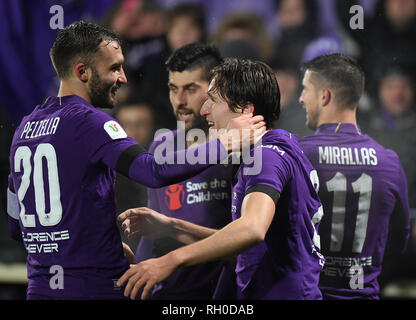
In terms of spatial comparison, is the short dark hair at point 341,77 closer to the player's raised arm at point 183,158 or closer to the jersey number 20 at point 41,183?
the player's raised arm at point 183,158

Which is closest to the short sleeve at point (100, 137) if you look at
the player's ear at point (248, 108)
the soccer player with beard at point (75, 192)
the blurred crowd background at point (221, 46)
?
the soccer player with beard at point (75, 192)

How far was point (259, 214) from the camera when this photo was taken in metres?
1.91

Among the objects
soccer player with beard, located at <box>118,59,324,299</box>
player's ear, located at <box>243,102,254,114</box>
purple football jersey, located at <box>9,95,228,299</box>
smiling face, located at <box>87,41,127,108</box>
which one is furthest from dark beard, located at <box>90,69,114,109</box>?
player's ear, located at <box>243,102,254,114</box>

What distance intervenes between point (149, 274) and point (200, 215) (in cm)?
137

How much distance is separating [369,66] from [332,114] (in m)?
2.80

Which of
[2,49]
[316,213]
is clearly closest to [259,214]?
[316,213]

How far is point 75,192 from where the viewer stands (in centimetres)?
233

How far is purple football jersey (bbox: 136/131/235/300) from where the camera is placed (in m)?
3.29

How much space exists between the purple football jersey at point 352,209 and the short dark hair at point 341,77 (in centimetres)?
31

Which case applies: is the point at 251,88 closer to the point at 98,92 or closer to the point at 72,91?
the point at 98,92

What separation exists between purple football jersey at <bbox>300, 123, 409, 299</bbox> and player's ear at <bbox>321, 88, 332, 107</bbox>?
28 cm

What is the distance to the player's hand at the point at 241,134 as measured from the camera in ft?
7.19

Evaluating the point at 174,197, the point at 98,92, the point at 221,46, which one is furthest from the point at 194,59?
the point at 221,46
